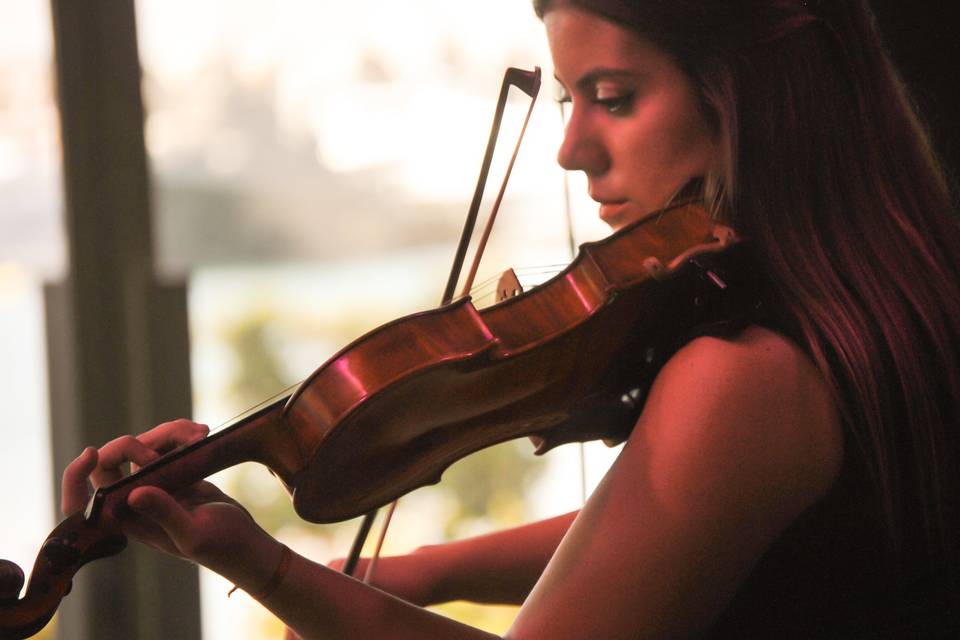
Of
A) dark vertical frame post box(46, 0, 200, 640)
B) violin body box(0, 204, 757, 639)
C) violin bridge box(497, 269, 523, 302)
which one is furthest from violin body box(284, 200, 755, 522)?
dark vertical frame post box(46, 0, 200, 640)

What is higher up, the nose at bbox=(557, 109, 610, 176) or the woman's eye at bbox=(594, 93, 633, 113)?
the woman's eye at bbox=(594, 93, 633, 113)

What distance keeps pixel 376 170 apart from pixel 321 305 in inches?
12.8

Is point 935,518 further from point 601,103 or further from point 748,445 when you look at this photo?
point 601,103

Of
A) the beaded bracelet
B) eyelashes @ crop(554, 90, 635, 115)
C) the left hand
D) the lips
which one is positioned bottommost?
the beaded bracelet

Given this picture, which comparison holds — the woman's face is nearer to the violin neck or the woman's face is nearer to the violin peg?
the violin neck

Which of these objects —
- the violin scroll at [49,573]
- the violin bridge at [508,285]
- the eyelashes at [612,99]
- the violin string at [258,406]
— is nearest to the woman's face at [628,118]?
the eyelashes at [612,99]

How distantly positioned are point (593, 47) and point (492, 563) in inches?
20.5

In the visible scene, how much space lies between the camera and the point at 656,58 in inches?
36.1

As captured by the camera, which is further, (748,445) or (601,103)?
(601,103)

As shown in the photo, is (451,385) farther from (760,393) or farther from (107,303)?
(107,303)

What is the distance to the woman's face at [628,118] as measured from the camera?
92cm

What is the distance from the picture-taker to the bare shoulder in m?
0.77

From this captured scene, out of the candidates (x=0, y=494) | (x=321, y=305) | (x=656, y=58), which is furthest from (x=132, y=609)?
(x=656, y=58)

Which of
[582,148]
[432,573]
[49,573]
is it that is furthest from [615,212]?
[49,573]
